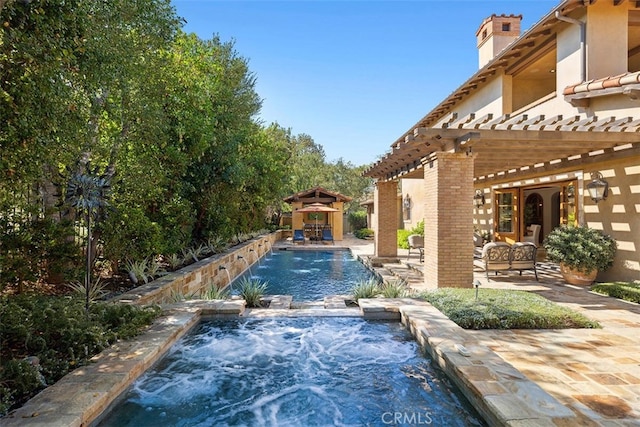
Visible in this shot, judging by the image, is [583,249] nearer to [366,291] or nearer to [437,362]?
[366,291]

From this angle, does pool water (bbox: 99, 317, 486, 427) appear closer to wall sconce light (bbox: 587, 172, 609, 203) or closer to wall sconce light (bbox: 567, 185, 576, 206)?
wall sconce light (bbox: 587, 172, 609, 203)

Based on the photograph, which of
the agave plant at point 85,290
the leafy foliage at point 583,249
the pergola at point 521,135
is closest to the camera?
the agave plant at point 85,290

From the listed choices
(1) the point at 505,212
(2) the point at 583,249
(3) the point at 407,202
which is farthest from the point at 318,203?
(2) the point at 583,249

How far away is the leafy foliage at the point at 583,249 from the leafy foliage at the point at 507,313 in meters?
2.55

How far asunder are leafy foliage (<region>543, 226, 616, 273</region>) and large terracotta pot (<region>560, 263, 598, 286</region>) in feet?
0.39

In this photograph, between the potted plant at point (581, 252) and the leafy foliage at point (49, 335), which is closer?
the leafy foliage at point (49, 335)

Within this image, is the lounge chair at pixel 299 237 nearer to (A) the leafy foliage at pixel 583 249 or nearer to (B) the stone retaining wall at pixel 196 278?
(B) the stone retaining wall at pixel 196 278

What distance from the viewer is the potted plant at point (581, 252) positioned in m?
8.16

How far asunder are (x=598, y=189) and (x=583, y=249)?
58.2 inches

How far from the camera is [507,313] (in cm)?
575

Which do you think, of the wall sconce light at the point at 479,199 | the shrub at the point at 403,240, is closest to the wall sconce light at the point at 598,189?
the wall sconce light at the point at 479,199

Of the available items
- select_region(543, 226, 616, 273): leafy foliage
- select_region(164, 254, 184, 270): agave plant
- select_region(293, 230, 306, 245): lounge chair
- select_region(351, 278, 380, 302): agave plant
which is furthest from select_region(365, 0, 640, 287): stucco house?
select_region(293, 230, 306, 245): lounge chair

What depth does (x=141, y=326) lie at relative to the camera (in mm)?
5211

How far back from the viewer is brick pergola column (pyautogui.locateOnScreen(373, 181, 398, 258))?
526 inches
